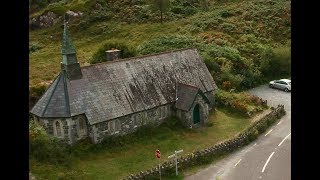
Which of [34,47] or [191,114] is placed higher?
[34,47]

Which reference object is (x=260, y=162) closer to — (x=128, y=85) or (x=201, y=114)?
(x=201, y=114)

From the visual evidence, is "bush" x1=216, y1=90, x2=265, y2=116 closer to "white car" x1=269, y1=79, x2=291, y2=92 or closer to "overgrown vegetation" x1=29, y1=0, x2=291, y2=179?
"overgrown vegetation" x1=29, y1=0, x2=291, y2=179

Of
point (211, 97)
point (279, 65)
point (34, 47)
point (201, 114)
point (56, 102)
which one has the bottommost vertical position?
point (201, 114)

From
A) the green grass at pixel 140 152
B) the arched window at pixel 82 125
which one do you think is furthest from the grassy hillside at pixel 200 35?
the arched window at pixel 82 125

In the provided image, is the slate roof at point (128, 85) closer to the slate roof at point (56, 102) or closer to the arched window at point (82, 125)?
the slate roof at point (56, 102)

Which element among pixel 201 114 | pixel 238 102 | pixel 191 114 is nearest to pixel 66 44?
pixel 191 114

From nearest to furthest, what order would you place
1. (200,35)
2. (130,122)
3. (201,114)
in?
(130,122) < (201,114) < (200,35)
